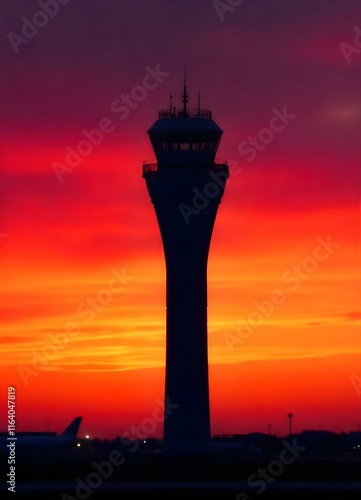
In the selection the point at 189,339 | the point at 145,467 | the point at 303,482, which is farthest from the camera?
the point at 189,339

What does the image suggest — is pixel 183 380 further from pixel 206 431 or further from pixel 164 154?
pixel 164 154

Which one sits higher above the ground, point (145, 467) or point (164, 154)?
point (164, 154)

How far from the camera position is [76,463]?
14625cm

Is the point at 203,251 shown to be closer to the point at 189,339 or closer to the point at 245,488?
the point at 189,339

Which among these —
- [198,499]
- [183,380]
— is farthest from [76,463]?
[198,499]

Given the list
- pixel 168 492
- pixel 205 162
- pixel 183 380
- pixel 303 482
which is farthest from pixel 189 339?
pixel 168 492

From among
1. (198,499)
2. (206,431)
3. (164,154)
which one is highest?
(164,154)

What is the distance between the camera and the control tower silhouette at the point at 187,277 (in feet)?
530

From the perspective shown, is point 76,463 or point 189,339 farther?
point 189,339

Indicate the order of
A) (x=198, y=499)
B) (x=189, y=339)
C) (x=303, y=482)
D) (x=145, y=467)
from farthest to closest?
(x=189, y=339) → (x=145, y=467) → (x=303, y=482) → (x=198, y=499)

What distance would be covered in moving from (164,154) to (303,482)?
5143 centimetres

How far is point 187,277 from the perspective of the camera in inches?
6393

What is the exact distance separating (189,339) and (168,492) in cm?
5338

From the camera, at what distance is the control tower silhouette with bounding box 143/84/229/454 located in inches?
6363
